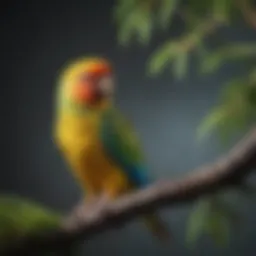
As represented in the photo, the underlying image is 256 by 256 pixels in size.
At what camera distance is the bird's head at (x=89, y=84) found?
811mm

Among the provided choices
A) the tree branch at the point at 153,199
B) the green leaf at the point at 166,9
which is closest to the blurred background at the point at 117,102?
the green leaf at the point at 166,9

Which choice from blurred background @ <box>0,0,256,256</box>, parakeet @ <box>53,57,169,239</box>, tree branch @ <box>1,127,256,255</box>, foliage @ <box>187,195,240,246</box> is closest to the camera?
tree branch @ <box>1,127,256,255</box>

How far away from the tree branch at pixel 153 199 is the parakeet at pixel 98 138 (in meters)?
0.21

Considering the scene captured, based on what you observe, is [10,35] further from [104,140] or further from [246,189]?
[246,189]

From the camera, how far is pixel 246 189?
0.51 meters

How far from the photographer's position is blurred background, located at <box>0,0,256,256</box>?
3.60ft

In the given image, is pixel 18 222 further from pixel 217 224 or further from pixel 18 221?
pixel 217 224

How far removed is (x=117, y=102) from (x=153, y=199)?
57 centimetres

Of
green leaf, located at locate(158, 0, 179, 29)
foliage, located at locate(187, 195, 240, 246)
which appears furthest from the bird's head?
foliage, located at locate(187, 195, 240, 246)

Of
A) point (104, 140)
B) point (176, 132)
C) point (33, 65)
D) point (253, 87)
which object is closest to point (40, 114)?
point (33, 65)

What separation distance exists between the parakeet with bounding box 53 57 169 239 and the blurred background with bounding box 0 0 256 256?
0.27 m

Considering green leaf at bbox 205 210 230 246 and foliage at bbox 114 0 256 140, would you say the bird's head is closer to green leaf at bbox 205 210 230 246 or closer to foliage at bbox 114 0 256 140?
foliage at bbox 114 0 256 140

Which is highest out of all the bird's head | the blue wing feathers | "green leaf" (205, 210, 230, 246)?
the bird's head

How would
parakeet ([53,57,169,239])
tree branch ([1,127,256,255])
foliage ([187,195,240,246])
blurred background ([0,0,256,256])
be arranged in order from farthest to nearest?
1. blurred background ([0,0,256,256])
2. parakeet ([53,57,169,239])
3. foliage ([187,195,240,246])
4. tree branch ([1,127,256,255])
